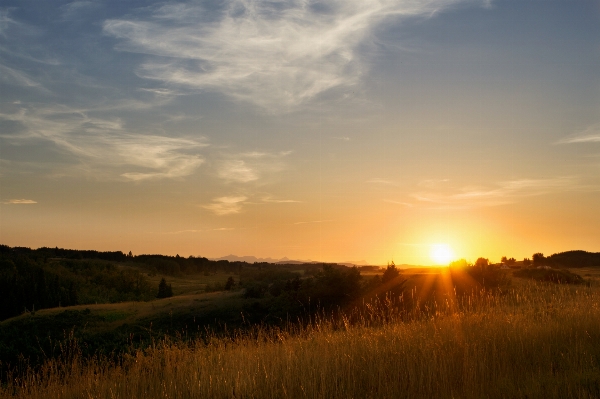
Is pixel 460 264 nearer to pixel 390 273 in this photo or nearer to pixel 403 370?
pixel 390 273

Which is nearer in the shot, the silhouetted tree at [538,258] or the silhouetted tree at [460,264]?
the silhouetted tree at [460,264]

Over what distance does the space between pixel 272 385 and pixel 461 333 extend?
14.4ft

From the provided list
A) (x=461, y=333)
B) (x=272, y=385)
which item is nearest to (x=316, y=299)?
(x=461, y=333)

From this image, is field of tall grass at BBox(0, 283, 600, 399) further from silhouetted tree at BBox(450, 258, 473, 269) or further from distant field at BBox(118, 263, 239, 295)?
distant field at BBox(118, 263, 239, 295)

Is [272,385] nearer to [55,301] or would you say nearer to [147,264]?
[55,301]

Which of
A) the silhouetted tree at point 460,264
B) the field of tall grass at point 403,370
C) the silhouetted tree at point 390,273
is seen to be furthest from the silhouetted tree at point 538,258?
the field of tall grass at point 403,370

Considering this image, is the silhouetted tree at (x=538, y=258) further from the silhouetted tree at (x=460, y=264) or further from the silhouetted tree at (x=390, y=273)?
the silhouetted tree at (x=390, y=273)

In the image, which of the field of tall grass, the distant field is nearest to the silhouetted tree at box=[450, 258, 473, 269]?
the field of tall grass

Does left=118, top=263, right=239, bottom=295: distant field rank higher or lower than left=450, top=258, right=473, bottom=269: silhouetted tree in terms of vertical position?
lower

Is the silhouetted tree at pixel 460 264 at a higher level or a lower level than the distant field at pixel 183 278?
higher

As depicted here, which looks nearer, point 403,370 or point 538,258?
point 403,370

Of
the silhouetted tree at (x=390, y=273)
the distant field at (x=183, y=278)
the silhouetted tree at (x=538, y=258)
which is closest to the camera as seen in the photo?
the silhouetted tree at (x=390, y=273)

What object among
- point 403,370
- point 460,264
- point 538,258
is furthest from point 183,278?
point 403,370

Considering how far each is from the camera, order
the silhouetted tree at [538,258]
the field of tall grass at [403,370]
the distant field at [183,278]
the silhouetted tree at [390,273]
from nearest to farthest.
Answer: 1. the field of tall grass at [403,370]
2. the silhouetted tree at [390,273]
3. the silhouetted tree at [538,258]
4. the distant field at [183,278]
